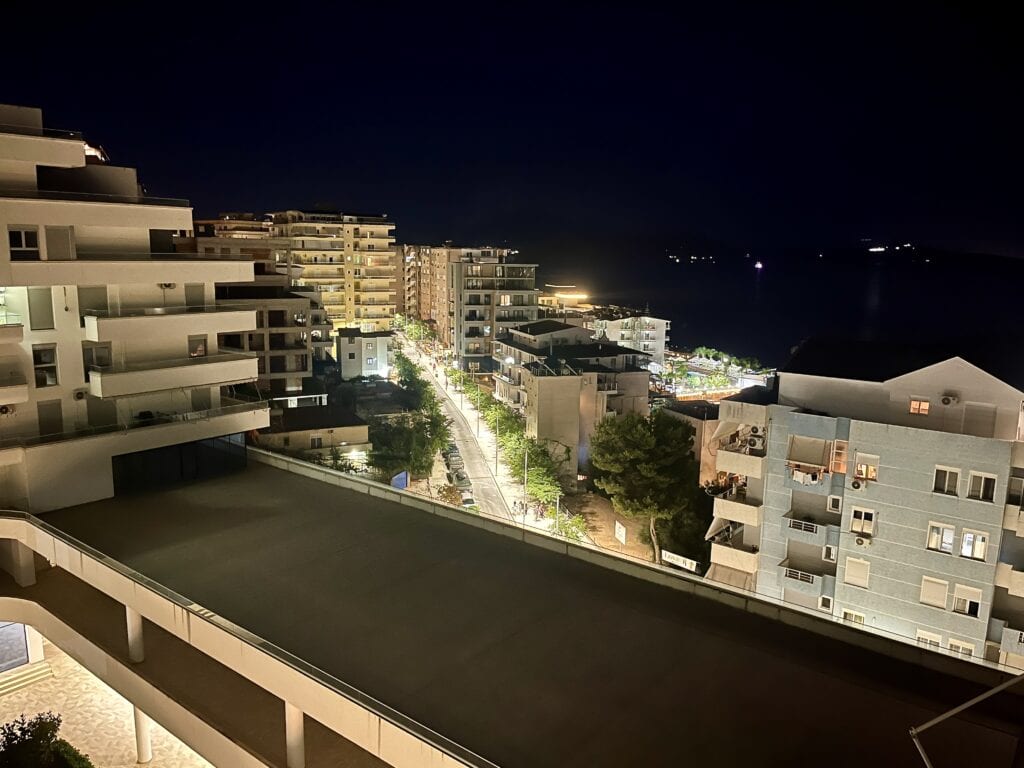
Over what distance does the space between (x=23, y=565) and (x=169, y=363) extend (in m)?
5.38

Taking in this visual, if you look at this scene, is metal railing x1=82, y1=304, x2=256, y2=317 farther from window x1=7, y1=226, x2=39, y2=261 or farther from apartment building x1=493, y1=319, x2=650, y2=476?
apartment building x1=493, y1=319, x2=650, y2=476

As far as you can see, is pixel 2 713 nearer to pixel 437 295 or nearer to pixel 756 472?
pixel 756 472

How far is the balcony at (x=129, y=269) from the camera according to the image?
14109 mm

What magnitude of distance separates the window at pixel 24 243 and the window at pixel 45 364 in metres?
1.98

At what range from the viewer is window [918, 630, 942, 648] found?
54.5 ft

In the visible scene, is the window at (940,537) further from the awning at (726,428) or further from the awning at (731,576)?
the awning at (726,428)

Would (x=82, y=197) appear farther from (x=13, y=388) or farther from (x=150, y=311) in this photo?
(x=13, y=388)

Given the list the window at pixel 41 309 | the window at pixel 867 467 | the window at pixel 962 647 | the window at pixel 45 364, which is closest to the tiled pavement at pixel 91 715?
the window at pixel 45 364

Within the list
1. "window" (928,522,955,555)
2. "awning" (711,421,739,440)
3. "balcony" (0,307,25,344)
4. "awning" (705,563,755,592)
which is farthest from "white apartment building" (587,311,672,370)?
"balcony" (0,307,25,344)

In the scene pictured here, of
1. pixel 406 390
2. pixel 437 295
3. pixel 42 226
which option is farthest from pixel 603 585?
pixel 437 295

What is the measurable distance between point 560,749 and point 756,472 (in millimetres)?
13745

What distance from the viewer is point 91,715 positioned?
15.0m

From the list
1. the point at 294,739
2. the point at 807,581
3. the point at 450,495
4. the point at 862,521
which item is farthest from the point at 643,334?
the point at 294,739

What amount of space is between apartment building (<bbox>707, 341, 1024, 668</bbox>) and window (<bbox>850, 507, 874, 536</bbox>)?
0.03 meters
